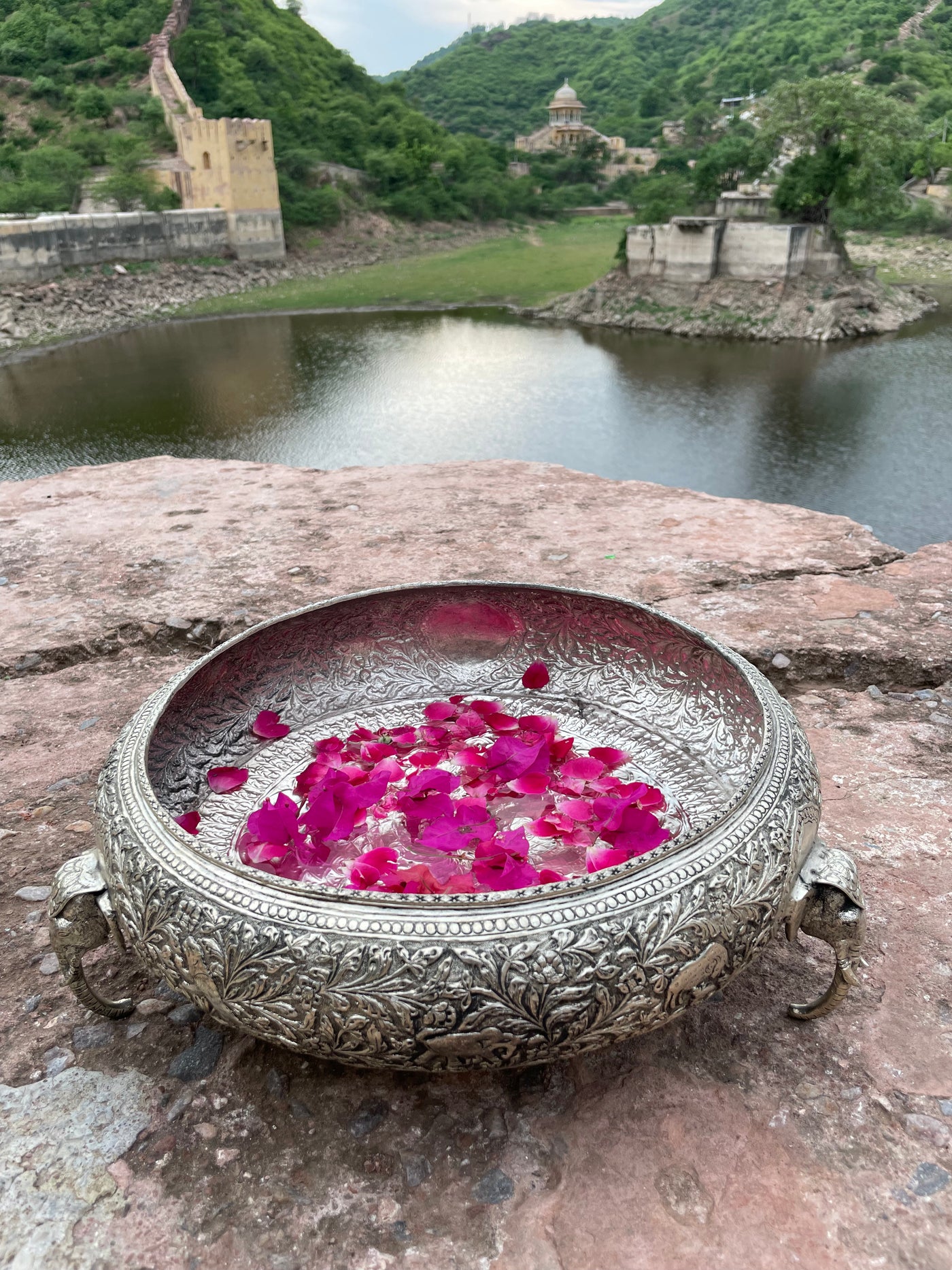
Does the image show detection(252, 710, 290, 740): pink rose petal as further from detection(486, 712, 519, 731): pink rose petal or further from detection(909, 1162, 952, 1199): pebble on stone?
detection(909, 1162, 952, 1199): pebble on stone

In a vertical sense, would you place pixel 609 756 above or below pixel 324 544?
above

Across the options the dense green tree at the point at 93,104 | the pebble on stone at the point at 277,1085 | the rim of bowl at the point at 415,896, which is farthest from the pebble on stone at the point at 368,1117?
the dense green tree at the point at 93,104

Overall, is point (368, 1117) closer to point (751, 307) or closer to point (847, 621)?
point (847, 621)

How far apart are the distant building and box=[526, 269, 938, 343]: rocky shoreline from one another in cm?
2818

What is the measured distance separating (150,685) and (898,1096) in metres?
2.16

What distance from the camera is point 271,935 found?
1146 millimetres

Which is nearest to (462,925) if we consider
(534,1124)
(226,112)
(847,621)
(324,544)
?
(534,1124)

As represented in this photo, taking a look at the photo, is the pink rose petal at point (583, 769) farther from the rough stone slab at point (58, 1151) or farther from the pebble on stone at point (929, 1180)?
the rough stone slab at point (58, 1151)

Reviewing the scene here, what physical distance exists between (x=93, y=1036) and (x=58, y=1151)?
21cm

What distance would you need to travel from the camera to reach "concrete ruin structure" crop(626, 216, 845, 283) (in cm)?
1574

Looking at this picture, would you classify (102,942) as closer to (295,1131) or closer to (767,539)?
(295,1131)

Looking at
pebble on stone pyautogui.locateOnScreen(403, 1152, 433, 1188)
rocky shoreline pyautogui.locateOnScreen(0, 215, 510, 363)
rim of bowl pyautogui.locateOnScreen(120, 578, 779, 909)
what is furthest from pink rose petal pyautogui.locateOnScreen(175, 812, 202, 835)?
rocky shoreline pyautogui.locateOnScreen(0, 215, 510, 363)

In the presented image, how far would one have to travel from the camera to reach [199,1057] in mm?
1357

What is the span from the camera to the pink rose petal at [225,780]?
1.84m
